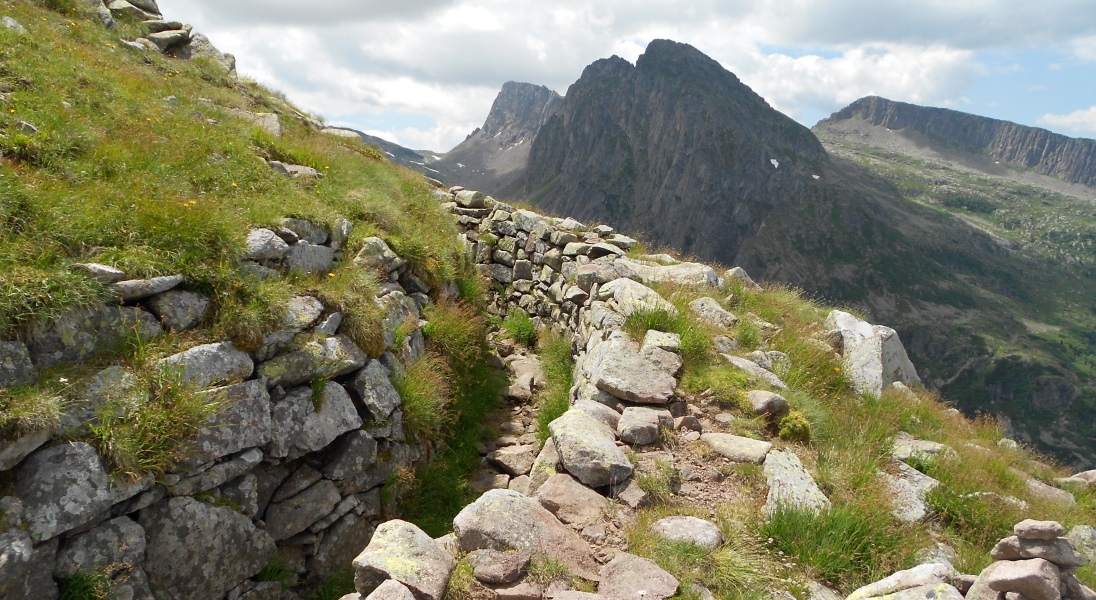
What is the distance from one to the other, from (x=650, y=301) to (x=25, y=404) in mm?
8747

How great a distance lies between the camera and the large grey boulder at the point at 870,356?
969 centimetres

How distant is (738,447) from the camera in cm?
673

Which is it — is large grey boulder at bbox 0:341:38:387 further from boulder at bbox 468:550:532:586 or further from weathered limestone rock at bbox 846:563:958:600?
weathered limestone rock at bbox 846:563:958:600

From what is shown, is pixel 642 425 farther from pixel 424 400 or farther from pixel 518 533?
pixel 424 400

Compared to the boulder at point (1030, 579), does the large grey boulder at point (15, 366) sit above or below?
below

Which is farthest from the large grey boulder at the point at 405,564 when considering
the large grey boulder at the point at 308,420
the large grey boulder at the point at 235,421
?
the large grey boulder at the point at 308,420

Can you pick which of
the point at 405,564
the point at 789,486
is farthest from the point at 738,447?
the point at 405,564

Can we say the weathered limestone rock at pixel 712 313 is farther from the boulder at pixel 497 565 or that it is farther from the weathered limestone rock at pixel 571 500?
the boulder at pixel 497 565

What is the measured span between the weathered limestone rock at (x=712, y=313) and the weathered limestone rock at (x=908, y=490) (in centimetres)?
383

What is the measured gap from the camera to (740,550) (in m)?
4.99

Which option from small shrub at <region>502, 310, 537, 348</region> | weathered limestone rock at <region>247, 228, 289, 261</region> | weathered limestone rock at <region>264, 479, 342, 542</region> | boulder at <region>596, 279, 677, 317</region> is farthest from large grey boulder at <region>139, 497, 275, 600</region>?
small shrub at <region>502, 310, 537, 348</region>

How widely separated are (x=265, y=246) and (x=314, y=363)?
2246 millimetres

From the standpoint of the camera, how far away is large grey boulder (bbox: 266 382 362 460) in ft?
22.1

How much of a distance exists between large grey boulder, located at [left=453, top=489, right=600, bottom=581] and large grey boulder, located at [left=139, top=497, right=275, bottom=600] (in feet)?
9.58
